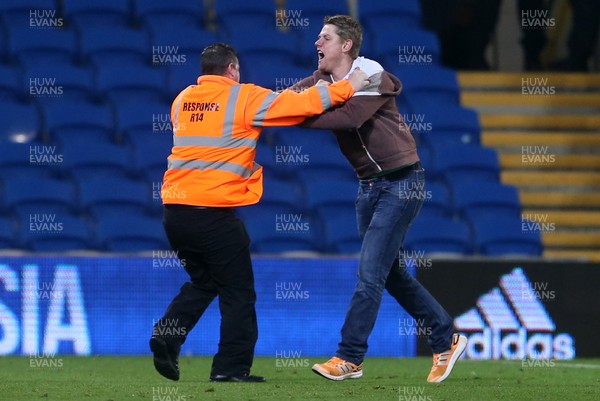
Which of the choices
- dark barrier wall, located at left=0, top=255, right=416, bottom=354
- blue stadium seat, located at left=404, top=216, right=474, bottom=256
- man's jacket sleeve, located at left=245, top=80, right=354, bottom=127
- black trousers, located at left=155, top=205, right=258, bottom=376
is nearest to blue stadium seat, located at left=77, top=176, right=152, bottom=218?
dark barrier wall, located at left=0, top=255, right=416, bottom=354

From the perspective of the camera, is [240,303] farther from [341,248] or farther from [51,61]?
[51,61]

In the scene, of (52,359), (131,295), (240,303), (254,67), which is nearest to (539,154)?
(254,67)

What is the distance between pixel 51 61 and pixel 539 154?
5.35 m

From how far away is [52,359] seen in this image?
948 cm

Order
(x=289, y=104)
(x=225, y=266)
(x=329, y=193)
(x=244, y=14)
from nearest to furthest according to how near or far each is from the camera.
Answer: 1. (x=289, y=104)
2. (x=225, y=266)
3. (x=329, y=193)
4. (x=244, y=14)

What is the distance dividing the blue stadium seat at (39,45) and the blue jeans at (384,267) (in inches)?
259

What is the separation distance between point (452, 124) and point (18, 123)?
174 inches

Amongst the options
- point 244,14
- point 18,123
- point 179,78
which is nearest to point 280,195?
point 179,78

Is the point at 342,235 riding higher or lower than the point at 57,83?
lower

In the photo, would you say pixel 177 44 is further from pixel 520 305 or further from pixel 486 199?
pixel 520 305

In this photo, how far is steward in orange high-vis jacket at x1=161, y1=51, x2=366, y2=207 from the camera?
23.2ft

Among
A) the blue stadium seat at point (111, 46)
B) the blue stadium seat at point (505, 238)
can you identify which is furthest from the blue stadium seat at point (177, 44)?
the blue stadium seat at point (505, 238)

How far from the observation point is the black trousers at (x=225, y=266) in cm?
712

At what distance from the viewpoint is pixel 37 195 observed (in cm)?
1134
